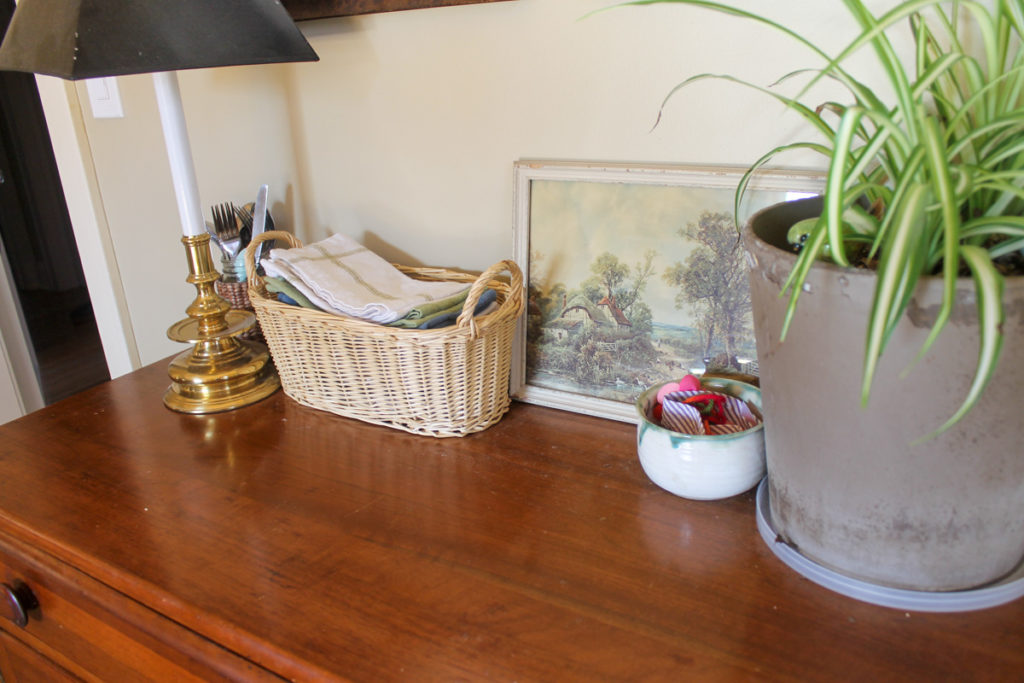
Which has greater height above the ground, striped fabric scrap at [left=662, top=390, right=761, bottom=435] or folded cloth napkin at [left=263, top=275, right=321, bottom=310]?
folded cloth napkin at [left=263, top=275, right=321, bottom=310]

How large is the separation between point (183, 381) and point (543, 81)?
61 cm

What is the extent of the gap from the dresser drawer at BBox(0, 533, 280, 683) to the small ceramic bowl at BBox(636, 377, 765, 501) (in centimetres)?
40

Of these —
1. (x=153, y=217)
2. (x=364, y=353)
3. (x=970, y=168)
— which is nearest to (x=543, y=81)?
(x=364, y=353)

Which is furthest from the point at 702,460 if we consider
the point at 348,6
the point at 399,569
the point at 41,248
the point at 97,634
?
the point at 41,248

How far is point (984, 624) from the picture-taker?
22.0 inches

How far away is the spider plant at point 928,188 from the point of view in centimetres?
42

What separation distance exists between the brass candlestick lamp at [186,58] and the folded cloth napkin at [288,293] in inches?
4.8

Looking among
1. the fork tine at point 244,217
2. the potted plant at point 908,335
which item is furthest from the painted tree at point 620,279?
the fork tine at point 244,217

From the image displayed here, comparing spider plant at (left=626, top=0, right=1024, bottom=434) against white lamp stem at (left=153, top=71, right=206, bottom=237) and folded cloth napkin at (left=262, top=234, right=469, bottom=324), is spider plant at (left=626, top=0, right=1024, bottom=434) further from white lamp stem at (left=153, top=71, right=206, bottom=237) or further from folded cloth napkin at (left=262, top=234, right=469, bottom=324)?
white lamp stem at (left=153, top=71, right=206, bottom=237)

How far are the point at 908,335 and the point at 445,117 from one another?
665mm

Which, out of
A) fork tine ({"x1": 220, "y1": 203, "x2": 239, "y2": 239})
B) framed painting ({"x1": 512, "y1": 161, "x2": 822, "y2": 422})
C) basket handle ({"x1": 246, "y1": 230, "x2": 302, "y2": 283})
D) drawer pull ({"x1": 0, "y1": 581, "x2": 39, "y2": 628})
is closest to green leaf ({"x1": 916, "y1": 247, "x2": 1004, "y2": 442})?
framed painting ({"x1": 512, "y1": 161, "x2": 822, "y2": 422})

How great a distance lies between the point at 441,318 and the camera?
2.71ft

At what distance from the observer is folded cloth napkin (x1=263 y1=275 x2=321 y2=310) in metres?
0.87

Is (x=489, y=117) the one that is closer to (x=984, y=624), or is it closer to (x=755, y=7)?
(x=755, y=7)
